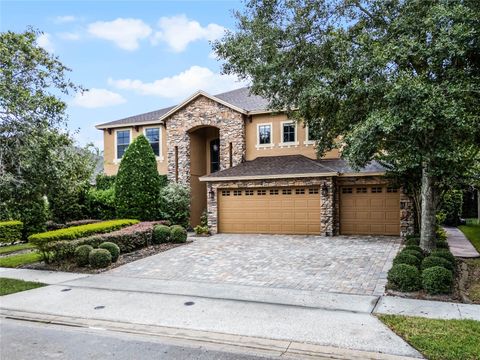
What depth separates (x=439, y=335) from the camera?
5457mm

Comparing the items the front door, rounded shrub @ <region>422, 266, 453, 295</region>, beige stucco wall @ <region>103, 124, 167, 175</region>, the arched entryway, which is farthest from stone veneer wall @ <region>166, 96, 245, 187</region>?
rounded shrub @ <region>422, 266, 453, 295</region>

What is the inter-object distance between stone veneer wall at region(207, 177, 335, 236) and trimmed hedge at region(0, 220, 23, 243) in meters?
9.45

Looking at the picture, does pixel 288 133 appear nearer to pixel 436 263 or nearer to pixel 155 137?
pixel 155 137

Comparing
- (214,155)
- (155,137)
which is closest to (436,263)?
(214,155)

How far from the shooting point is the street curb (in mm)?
5031

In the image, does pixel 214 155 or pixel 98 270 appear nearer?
pixel 98 270

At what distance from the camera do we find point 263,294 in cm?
809

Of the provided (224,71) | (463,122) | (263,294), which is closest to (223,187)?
(224,71)

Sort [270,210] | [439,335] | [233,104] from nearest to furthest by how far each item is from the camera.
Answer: [439,335]
[270,210]
[233,104]

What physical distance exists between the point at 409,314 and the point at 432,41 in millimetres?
6060

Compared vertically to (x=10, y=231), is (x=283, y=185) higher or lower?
higher

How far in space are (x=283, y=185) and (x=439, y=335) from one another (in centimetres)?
1211

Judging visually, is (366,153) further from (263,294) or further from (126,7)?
(126,7)

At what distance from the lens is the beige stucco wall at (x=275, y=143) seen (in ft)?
64.4
